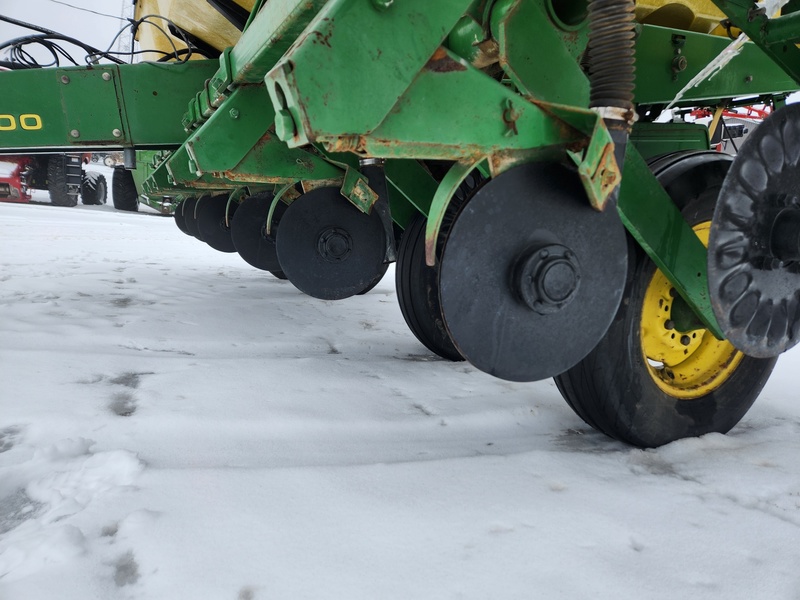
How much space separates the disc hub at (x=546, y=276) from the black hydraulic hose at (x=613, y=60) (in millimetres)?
231

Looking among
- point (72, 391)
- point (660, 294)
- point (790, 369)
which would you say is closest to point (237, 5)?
point (72, 391)

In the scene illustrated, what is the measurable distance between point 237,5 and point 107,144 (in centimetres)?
78

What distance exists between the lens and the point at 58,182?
38.3ft

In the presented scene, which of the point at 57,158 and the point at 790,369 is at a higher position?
the point at 57,158

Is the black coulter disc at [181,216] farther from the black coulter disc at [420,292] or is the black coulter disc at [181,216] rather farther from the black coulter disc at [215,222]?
the black coulter disc at [420,292]

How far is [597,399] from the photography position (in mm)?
1310

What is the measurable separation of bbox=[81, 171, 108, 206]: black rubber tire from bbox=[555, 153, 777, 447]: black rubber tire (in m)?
14.4

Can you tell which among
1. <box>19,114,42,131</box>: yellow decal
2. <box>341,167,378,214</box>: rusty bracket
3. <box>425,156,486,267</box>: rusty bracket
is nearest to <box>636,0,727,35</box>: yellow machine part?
<box>425,156,486,267</box>: rusty bracket

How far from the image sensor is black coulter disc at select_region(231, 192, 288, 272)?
3.54 m

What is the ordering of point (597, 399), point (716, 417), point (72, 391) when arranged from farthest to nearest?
point (72, 391) → point (716, 417) → point (597, 399)

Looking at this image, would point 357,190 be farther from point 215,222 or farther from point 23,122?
point 215,222

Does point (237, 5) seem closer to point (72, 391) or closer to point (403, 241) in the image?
point (403, 241)

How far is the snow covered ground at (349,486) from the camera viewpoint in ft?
2.87

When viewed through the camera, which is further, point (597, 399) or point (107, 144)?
point (107, 144)
